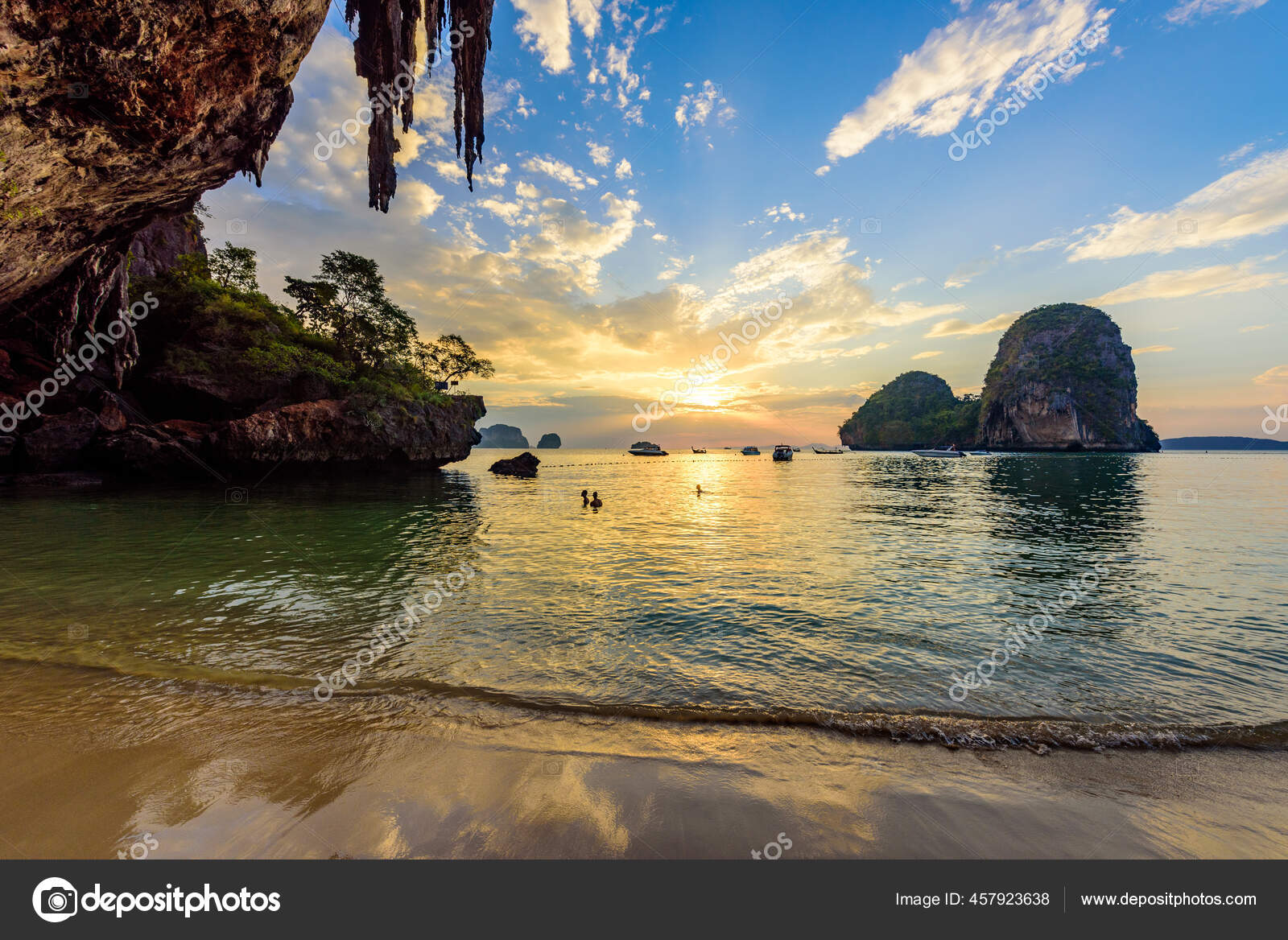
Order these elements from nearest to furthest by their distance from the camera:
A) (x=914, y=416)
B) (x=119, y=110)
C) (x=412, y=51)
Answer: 1. (x=119, y=110)
2. (x=412, y=51)
3. (x=914, y=416)

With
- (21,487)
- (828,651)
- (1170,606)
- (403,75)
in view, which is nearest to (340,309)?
(21,487)

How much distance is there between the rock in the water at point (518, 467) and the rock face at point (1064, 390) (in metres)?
129

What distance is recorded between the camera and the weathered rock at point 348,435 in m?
30.0

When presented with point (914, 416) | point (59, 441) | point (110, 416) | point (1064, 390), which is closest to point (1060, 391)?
point (1064, 390)

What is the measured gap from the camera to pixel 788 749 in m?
4.54

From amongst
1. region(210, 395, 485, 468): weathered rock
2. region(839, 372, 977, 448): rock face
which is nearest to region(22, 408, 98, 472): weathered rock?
region(210, 395, 485, 468): weathered rock

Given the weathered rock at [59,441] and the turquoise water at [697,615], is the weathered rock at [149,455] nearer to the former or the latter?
the weathered rock at [59,441]

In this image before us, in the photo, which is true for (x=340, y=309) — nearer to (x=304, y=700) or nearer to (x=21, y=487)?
(x=21, y=487)

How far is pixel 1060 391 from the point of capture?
111500mm

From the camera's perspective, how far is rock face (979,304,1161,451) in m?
113

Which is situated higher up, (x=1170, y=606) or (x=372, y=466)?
(x=372, y=466)

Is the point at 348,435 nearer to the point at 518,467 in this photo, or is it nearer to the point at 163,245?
the point at 163,245
